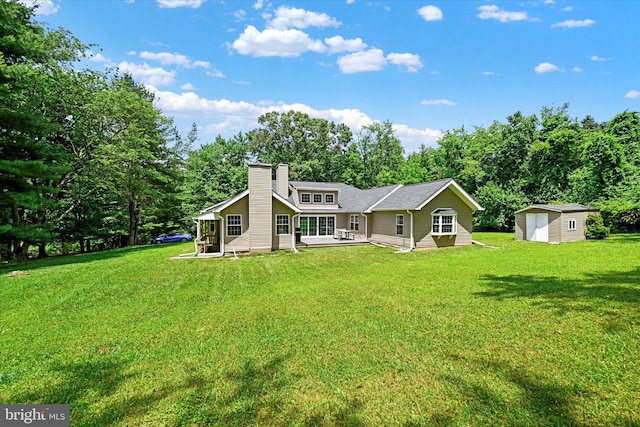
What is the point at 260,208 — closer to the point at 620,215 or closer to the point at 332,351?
the point at 332,351

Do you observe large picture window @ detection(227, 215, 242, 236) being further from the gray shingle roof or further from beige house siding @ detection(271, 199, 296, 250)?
the gray shingle roof

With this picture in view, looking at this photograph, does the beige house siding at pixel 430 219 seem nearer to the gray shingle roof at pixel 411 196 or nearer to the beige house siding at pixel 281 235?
the gray shingle roof at pixel 411 196

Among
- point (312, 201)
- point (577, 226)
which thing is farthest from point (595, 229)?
point (312, 201)

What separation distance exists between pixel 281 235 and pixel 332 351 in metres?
13.8

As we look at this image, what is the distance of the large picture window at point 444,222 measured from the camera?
18625 mm

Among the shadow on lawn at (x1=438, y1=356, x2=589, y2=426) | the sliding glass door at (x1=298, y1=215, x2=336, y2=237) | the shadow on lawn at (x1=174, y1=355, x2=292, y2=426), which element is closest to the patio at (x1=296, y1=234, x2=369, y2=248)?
the sliding glass door at (x1=298, y1=215, x2=336, y2=237)

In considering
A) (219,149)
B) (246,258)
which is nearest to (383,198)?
(246,258)

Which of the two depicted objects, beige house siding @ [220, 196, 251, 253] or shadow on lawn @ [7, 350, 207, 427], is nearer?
shadow on lawn @ [7, 350, 207, 427]

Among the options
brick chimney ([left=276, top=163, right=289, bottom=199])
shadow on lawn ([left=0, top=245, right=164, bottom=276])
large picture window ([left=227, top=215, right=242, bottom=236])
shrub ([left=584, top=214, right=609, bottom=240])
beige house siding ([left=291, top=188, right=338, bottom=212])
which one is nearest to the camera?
shadow on lawn ([left=0, top=245, right=164, bottom=276])

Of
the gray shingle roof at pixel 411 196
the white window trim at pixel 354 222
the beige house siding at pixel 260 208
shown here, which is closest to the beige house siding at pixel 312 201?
the white window trim at pixel 354 222

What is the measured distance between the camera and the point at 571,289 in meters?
Answer: 7.79

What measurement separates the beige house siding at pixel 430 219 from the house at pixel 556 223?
200 inches

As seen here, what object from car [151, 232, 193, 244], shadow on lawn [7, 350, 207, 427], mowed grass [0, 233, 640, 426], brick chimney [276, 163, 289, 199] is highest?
brick chimney [276, 163, 289, 199]

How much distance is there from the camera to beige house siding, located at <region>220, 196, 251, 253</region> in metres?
16.9
